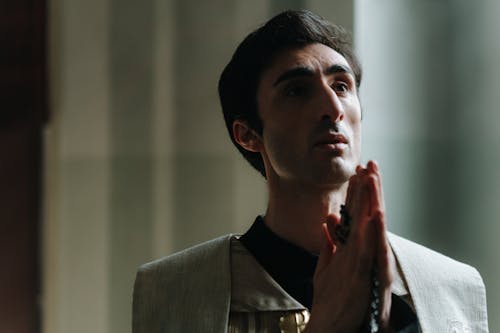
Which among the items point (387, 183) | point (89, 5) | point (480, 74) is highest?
point (89, 5)

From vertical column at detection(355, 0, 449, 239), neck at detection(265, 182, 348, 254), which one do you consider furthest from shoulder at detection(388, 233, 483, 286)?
vertical column at detection(355, 0, 449, 239)

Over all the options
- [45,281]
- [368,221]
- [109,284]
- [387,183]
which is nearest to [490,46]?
[387,183]

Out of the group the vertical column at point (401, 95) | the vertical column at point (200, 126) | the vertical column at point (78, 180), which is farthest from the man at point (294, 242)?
the vertical column at point (78, 180)

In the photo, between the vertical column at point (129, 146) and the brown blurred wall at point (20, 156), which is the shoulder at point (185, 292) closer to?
the vertical column at point (129, 146)

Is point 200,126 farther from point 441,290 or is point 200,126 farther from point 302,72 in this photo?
point 441,290

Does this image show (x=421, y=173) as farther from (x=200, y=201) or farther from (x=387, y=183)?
(x=200, y=201)

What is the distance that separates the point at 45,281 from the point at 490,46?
138 cm

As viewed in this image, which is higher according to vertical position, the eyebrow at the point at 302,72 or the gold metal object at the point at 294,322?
the eyebrow at the point at 302,72

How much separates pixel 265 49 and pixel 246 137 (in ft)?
0.57

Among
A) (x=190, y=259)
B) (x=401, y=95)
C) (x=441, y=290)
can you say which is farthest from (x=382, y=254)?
(x=401, y=95)

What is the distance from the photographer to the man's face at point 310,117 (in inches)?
47.4

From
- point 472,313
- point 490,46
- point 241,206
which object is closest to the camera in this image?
point 472,313

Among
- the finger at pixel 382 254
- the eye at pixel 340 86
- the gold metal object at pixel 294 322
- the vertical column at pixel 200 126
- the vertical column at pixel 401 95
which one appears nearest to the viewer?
the finger at pixel 382 254

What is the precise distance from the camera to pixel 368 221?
102 centimetres
